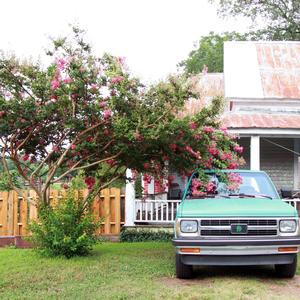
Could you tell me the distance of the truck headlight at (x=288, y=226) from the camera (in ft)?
22.6

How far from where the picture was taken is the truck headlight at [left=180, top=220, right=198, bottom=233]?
6.93 metres

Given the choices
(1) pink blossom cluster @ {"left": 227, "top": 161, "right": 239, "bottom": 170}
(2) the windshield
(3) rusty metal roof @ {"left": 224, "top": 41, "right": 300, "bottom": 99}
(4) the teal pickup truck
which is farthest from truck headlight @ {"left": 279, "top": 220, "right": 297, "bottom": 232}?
(3) rusty metal roof @ {"left": 224, "top": 41, "right": 300, "bottom": 99}

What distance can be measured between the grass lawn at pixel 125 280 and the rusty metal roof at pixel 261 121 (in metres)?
5.18

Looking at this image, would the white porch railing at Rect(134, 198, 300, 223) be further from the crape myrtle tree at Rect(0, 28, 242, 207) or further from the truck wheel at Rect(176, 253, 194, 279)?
the truck wheel at Rect(176, 253, 194, 279)

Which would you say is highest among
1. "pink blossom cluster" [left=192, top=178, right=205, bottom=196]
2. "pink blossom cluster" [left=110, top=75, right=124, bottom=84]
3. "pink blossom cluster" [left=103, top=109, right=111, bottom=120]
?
"pink blossom cluster" [left=110, top=75, right=124, bottom=84]

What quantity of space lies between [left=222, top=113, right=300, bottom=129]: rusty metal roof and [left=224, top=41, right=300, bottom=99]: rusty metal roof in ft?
2.85

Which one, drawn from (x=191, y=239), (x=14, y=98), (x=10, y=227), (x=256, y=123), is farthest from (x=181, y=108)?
(x=10, y=227)

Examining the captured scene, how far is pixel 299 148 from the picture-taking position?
54.5ft

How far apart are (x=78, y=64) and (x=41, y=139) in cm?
194

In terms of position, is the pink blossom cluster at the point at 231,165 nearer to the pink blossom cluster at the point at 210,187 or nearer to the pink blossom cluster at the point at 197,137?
the pink blossom cluster at the point at 210,187

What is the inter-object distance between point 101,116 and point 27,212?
5.37 meters

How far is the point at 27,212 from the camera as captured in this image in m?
12.5

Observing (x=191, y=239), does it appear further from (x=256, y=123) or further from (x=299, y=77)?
(x=299, y=77)

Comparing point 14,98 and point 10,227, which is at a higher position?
point 14,98
